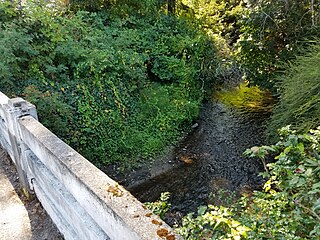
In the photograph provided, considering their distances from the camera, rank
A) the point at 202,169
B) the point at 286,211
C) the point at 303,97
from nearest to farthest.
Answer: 1. the point at 286,211
2. the point at 303,97
3. the point at 202,169

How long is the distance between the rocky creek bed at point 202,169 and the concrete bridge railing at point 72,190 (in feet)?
9.01

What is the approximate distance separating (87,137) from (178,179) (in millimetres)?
2087

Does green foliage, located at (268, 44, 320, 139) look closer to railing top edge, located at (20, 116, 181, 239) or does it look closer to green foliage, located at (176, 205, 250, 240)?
green foliage, located at (176, 205, 250, 240)

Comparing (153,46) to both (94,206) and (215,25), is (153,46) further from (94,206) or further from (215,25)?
(94,206)

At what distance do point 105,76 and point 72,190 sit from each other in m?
5.18

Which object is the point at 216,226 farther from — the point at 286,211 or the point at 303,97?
the point at 303,97

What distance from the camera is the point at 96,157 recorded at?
20.5ft

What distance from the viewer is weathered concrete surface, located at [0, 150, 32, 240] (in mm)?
2807

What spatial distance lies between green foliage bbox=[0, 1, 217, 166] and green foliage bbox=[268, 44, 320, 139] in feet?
9.40

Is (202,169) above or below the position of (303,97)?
below

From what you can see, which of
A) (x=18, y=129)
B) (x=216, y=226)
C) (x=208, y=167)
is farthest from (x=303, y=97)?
(x=18, y=129)

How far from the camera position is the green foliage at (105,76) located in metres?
5.71

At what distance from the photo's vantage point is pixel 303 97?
5410 millimetres

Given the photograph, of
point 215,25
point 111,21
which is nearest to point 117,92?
point 111,21
